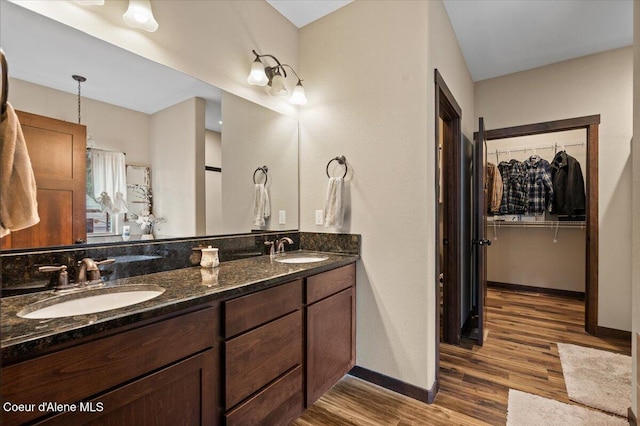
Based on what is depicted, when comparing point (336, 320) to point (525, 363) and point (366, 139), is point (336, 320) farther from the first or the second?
point (525, 363)

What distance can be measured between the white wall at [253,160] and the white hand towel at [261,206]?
3 cm

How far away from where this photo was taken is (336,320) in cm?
190

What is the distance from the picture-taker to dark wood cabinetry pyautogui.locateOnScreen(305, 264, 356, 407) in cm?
167

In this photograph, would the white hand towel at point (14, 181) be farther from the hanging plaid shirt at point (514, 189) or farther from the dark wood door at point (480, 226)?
the hanging plaid shirt at point (514, 189)

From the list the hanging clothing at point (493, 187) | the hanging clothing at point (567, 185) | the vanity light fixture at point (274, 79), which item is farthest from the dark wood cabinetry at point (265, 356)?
the hanging clothing at point (567, 185)

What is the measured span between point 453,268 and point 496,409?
1.12 meters

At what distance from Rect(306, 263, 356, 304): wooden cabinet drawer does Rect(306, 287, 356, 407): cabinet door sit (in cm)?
4

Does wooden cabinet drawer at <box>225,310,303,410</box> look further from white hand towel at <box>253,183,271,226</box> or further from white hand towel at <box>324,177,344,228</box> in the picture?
white hand towel at <box>253,183,271,226</box>

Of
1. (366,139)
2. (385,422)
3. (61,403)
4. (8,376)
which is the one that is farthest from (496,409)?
(8,376)

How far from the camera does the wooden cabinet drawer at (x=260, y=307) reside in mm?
1231

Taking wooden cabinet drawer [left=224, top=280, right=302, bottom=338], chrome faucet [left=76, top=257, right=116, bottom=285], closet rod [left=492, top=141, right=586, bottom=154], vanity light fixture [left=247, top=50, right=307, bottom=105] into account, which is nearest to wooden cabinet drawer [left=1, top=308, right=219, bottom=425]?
wooden cabinet drawer [left=224, top=280, right=302, bottom=338]

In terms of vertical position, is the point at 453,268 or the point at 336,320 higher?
the point at 453,268

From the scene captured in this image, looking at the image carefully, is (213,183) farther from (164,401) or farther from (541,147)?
(541,147)

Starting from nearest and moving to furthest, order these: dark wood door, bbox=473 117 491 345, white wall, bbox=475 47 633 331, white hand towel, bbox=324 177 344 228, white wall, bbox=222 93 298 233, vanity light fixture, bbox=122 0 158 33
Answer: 1. vanity light fixture, bbox=122 0 158 33
2. white wall, bbox=222 93 298 233
3. white hand towel, bbox=324 177 344 228
4. dark wood door, bbox=473 117 491 345
5. white wall, bbox=475 47 633 331
